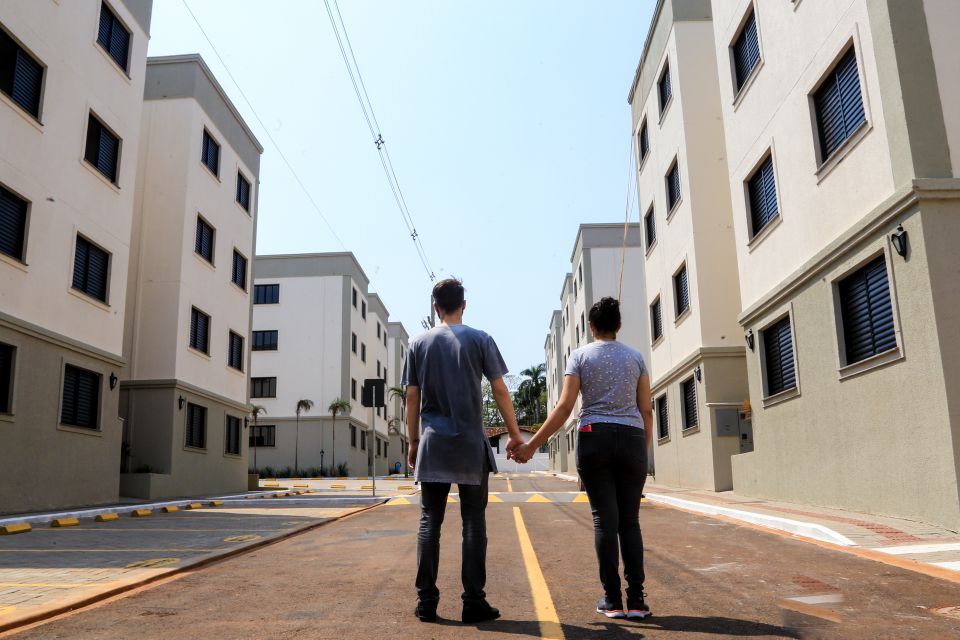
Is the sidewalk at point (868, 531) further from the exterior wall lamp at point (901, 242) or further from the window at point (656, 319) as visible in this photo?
the window at point (656, 319)

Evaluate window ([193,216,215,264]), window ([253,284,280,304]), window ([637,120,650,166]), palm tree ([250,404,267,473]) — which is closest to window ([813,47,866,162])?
window ([637,120,650,166])

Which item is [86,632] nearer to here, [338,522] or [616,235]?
[338,522]

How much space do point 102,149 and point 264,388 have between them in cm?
2883

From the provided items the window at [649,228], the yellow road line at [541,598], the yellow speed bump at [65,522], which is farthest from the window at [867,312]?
the window at [649,228]

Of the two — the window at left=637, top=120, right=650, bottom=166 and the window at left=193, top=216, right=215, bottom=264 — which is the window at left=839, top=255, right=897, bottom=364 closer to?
the window at left=637, top=120, right=650, bottom=166

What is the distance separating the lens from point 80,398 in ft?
51.7

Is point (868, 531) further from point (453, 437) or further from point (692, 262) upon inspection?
point (692, 262)

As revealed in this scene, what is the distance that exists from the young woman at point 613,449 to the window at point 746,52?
11689 millimetres

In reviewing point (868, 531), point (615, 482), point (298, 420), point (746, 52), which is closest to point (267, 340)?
point (298, 420)

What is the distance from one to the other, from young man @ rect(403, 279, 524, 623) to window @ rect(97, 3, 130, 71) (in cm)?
1562

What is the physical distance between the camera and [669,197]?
21375 mm

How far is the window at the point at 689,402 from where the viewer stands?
19.2 metres

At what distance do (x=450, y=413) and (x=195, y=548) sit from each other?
478 cm

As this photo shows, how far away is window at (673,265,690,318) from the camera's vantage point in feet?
65.9
